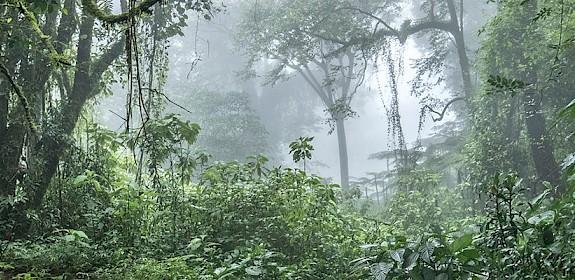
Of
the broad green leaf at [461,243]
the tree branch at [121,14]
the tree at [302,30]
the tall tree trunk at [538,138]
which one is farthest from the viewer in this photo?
the tree at [302,30]

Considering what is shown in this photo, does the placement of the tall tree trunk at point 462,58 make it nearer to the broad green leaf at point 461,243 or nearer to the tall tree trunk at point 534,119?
the tall tree trunk at point 534,119

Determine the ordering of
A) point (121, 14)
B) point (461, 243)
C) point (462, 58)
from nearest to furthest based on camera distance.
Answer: point (461, 243) → point (121, 14) → point (462, 58)

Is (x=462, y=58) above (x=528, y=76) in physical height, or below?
above

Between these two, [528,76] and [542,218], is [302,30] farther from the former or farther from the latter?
[542,218]

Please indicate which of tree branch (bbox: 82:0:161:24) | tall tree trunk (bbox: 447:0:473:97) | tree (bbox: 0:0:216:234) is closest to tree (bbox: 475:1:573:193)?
tall tree trunk (bbox: 447:0:473:97)

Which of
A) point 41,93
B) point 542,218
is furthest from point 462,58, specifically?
point 542,218

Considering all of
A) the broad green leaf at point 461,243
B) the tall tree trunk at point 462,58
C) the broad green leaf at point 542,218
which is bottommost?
the broad green leaf at point 461,243

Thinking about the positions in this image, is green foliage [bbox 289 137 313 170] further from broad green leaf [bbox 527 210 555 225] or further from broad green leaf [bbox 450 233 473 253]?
broad green leaf [bbox 450 233 473 253]

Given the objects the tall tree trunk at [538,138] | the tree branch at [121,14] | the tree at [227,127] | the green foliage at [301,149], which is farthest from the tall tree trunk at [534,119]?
the tree at [227,127]

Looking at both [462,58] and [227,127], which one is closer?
[462,58]

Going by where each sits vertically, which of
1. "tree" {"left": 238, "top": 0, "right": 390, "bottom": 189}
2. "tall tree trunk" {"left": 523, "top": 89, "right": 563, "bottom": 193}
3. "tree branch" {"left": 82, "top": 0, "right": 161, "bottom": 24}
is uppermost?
"tree" {"left": 238, "top": 0, "right": 390, "bottom": 189}

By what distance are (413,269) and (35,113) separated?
4.92 meters

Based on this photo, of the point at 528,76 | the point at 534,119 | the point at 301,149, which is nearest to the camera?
the point at 301,149

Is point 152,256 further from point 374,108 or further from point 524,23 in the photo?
point 374,108
